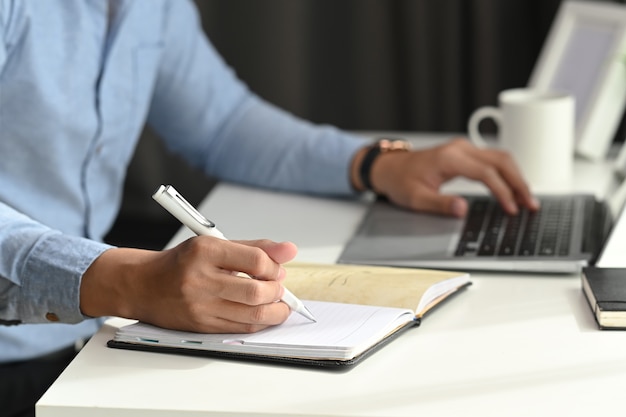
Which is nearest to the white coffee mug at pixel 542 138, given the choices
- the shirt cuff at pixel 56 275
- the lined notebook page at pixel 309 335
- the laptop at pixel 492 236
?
the laptop at pixel 492 236

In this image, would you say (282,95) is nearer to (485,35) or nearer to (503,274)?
(485,35)

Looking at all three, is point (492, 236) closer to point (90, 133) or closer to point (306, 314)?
point (306, 314)

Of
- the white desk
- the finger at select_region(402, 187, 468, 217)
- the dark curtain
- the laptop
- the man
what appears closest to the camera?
the white desk

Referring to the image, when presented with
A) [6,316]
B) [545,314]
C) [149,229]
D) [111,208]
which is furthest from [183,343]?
[149,229]

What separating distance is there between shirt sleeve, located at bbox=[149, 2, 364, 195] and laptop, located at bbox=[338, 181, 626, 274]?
0.13 metres

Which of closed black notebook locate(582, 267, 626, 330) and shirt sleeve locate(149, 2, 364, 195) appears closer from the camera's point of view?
closed black notebook locate(582, 267, 626, 330)

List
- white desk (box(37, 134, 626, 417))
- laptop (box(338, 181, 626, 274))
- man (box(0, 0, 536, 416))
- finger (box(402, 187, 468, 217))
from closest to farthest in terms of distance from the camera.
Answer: white desk (box(37, 134, 626, 417)) → man (box(0, 0, 536, 416)) → laptop (box(338, 181, 626, 274)) → finger (box(402, 187, 468, 217))

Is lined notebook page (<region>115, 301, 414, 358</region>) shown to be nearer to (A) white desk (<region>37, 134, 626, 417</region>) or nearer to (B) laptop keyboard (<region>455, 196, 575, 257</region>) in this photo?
(A) white desk (<region>37, 134, 626, 417</region>)

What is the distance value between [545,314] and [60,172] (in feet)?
2.03

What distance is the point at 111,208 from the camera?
141 cm

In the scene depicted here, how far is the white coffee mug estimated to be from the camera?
1.43m

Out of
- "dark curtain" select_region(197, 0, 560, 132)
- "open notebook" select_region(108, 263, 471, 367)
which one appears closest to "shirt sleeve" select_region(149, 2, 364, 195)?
"open notebook" select_region(108, 263, 471, 367)

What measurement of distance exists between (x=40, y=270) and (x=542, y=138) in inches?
31.1

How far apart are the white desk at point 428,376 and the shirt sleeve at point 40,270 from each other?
0.17 feet
